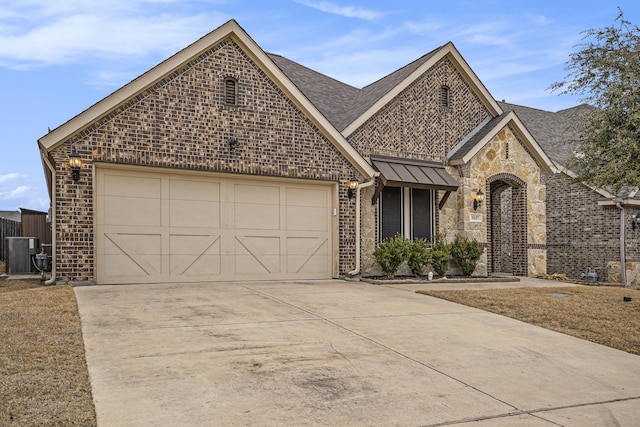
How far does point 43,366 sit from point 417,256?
10749mm

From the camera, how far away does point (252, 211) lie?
41.5 ft

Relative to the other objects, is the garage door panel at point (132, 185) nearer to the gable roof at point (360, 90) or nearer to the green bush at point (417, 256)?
the gable roof at point (360, 90)

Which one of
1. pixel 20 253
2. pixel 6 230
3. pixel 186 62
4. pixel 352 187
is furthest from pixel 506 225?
pixel 6 230

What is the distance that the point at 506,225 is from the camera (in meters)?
20.7

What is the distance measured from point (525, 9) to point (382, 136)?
15.6 ft

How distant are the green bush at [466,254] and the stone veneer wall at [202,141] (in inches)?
140

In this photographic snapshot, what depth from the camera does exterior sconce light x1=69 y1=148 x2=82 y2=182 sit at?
10.4 m

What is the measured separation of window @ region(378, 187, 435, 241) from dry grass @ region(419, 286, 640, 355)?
3.78m

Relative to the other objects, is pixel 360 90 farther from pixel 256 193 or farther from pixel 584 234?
pixel 584 234

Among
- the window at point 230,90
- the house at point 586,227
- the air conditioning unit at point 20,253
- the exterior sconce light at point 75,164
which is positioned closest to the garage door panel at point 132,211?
the exterior sconce light at point 75,164

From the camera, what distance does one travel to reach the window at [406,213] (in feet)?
49.5

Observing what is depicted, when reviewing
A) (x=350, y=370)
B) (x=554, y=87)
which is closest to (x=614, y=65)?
(x=554, y=87)

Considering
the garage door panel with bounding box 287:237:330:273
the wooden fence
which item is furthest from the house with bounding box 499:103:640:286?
the wooden fence

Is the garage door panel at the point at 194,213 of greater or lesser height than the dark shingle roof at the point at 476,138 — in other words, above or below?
below
